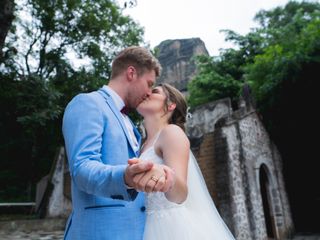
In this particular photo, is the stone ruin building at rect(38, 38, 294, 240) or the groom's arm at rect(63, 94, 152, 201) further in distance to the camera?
the stone ruin building at rect(38, 38, 294, 240)

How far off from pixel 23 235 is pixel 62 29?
9.43 meters

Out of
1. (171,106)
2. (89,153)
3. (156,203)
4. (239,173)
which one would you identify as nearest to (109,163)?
(89,153)

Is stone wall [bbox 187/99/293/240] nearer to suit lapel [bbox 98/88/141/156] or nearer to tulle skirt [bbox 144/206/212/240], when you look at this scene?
tulle skirt [bbox 144/206/212/240]

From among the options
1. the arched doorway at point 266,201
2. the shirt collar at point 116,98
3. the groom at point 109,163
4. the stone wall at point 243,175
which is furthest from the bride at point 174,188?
the arched doorway at point 266,201

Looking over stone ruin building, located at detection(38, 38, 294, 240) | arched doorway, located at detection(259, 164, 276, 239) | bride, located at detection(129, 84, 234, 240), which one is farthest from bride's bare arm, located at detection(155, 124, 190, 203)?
arched doorway, located at detection(259, 164, 276, 239)

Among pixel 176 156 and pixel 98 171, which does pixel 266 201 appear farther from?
pixel 98 171

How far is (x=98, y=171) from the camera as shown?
1.18 meters

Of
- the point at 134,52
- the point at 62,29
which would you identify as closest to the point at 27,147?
the point at 62,29

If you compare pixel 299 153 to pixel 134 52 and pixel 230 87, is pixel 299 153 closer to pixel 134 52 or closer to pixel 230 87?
pixel 230 87

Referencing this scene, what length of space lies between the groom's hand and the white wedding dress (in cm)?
77

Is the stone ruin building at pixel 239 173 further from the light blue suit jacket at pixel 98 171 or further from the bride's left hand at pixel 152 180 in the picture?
the bride's left hand at pixel 152 180

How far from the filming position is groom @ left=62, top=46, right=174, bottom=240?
3.75ft

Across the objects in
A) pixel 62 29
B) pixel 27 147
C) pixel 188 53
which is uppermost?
pixel 188 53

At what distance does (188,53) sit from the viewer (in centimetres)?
2941
